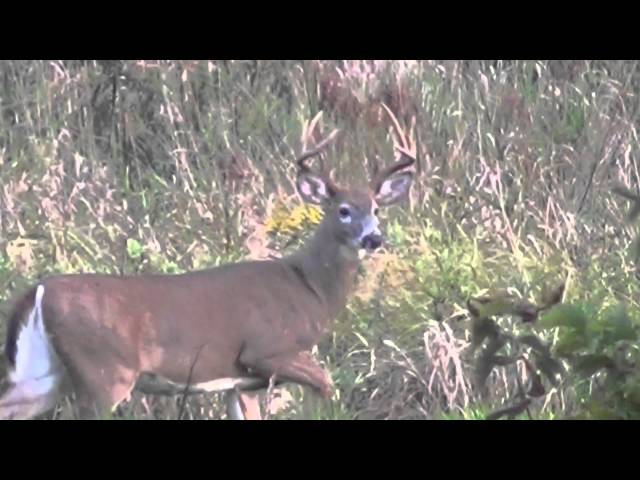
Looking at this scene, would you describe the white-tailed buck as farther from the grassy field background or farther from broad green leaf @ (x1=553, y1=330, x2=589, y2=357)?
broad green leaf @ (x1=553, y1=330, x2=589, y2=357)

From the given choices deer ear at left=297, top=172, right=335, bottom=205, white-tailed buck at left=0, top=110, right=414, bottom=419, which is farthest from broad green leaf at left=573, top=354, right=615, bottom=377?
deer ear at left=297, top=172, right=335, bottom=205

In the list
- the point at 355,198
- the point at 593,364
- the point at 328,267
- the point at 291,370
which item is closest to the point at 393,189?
the point at 355,198

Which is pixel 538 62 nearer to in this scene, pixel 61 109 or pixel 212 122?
pixel 212 122

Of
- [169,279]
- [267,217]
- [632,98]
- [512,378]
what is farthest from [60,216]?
[632,98]

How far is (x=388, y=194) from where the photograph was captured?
671 centimetres

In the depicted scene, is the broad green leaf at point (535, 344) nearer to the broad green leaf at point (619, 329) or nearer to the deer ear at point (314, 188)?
the broad green leaf at point (619, 329)

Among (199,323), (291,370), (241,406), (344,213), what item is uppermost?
(344,213)

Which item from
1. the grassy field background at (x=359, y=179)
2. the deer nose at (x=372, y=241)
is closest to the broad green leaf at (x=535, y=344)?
the grassy field background at (x=359, y=179)

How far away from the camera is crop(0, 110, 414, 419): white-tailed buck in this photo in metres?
5.75

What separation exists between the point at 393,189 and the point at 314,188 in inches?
11.4

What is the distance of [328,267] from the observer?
6617 millimetres

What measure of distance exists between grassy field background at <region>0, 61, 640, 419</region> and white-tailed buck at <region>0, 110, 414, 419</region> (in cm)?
13

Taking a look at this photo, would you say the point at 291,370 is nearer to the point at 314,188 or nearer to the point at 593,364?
the point at 314,188

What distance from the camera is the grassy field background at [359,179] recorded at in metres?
6.65
